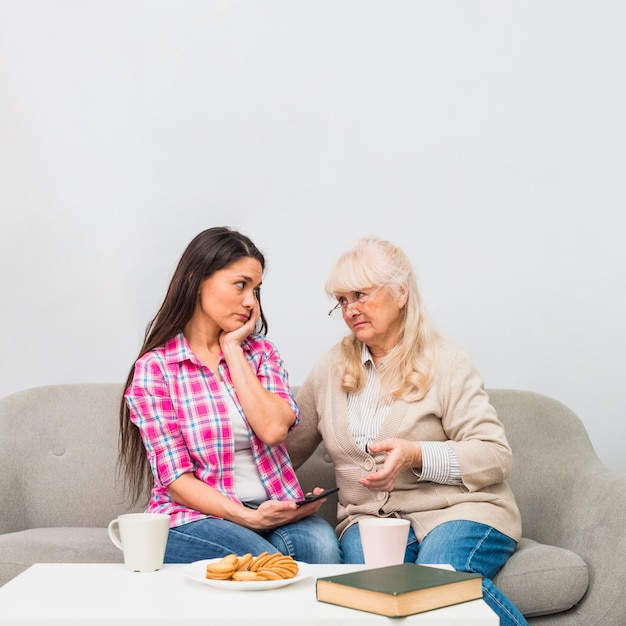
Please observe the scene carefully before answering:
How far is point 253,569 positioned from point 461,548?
0.69m

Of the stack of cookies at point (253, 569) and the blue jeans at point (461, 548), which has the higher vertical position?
the stack of cookies at point (253, 569)

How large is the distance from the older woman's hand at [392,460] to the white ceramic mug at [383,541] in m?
0.43

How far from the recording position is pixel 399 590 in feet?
3.76

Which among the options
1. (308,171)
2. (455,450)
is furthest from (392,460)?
(308,171)

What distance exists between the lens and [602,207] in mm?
2934

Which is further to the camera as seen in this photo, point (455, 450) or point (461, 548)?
point (455, 450)

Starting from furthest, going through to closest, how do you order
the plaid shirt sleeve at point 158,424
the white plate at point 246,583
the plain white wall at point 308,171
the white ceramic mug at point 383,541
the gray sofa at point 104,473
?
the plain white wall at point 308,171, the gray sofa at point 104,473, the plaid shirt sleeve at point 158,424, the white ceramic mug at point 383,541, the white plate at point 246,583

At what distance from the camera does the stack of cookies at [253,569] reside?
129cm

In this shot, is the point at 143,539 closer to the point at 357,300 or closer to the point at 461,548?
the point at 461,548

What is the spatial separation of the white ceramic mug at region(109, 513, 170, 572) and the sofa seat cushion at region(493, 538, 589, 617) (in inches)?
33.2

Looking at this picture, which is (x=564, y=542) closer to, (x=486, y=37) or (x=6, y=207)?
(x=486, y=37)

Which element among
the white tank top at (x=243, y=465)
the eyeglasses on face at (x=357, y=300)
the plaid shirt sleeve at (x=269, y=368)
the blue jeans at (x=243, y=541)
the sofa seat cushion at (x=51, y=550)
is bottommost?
the sofa seat cushion at (x=51, y=550)

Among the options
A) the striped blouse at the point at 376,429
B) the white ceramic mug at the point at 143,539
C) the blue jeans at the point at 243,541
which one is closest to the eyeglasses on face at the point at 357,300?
the striped blouse at the point at 376,429

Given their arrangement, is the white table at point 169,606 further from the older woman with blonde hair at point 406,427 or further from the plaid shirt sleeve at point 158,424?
the older woman with blonde hair at point 406,427
